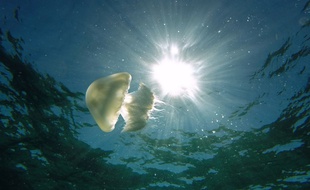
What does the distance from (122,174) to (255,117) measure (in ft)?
31.1

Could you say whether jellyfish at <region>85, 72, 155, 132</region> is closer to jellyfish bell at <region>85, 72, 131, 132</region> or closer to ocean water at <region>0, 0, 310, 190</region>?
jellyfish bell at <region>85, 72, 131, 132</region>

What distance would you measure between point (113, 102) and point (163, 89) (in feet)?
24.6

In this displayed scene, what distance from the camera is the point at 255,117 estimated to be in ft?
40.3

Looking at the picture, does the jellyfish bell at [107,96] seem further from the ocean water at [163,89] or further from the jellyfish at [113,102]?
the ocean water at [163,89]

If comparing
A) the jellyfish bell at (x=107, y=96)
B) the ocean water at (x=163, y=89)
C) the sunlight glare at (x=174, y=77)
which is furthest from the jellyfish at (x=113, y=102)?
the sunlight glare at (x=174, y=77)

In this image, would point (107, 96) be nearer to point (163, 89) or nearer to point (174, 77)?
point (174, 77)

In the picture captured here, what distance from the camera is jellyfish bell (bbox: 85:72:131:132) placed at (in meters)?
3.24

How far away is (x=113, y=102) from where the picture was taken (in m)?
3.38

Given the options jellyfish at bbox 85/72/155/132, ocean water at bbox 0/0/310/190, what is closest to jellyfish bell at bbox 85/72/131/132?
jellyfish at bbox 85/72/155/132

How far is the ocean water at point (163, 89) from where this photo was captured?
26.7 ft

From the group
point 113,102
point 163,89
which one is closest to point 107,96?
point 113,102

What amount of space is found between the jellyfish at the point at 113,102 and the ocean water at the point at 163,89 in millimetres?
884

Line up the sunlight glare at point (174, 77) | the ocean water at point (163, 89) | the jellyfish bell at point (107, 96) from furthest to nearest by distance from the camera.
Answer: the sunlight glare at point (174, 77) < the ocean water at point (163, 89) < the jellyfish bell at point (107, 96)

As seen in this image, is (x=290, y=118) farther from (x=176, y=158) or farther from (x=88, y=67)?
(x=88, y=67)
